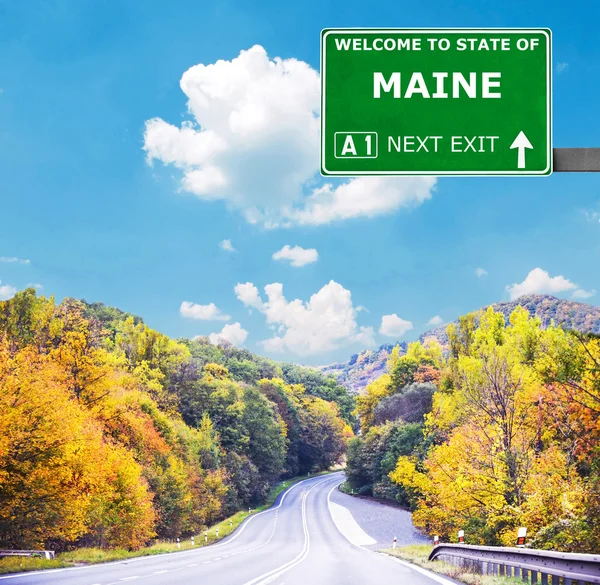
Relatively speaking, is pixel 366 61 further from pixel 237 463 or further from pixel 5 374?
pixel 237 463

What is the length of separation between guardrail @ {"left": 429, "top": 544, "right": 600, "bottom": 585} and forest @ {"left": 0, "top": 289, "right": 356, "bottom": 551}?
17.3 m

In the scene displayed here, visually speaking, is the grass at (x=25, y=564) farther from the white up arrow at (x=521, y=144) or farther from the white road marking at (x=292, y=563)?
the white up arrow at (x=521, y=144)

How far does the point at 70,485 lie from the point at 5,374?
5.42 meters

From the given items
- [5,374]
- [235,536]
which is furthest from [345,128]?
[235,536]

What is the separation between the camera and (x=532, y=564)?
8641 millimetres

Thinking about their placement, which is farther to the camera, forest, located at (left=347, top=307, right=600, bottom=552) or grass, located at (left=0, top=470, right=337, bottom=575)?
grass, located at (left=0, top=470, right=337, bottom=575)

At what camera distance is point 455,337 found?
5662 cm

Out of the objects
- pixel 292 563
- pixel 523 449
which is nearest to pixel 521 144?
pixel 523 449

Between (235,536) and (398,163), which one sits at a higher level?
(398,163)

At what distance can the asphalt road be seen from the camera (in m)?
12.2

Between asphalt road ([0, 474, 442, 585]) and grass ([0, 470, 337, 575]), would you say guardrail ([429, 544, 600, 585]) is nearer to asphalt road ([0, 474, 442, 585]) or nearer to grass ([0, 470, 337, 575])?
asphalt road ([0, 474, 442, 585])

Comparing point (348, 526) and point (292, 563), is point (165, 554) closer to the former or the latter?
point (292, 563)

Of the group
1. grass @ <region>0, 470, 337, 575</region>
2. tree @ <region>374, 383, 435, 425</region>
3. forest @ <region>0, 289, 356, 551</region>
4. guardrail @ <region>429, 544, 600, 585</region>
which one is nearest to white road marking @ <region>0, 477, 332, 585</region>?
grass @ <region>0, 470, 337, 575</region>

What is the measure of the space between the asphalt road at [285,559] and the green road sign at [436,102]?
278 inches
